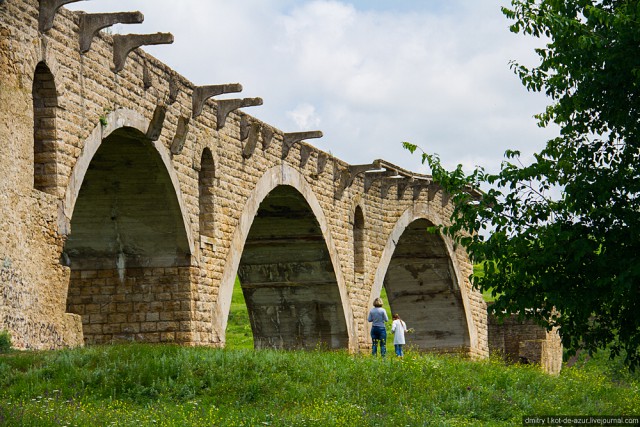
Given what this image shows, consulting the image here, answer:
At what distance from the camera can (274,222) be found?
24.0m

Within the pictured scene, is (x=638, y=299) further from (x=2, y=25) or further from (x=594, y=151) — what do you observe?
(x=2, y=25)

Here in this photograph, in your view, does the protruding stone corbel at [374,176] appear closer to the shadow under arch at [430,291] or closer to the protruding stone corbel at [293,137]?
the shadow under arch at [430,291]

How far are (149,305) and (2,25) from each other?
6.48 meters

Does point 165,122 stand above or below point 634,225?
above

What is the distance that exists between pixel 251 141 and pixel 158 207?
3.16 metres

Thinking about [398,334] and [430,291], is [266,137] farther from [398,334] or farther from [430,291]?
[430,291]

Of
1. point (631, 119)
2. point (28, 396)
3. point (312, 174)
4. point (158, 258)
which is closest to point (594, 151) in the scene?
point (631, 119)

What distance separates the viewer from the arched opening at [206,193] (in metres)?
18.6

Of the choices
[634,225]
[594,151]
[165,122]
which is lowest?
[634,225]

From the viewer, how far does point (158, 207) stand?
57.3ft

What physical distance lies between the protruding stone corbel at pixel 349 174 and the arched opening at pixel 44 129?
1146cm

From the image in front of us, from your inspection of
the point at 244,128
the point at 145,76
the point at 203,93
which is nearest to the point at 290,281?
the point at 244,128

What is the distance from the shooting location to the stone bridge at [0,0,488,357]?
12812 mm

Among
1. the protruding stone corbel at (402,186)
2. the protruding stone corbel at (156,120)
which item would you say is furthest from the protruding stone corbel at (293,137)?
the protruding stone corbel at (402,186)
